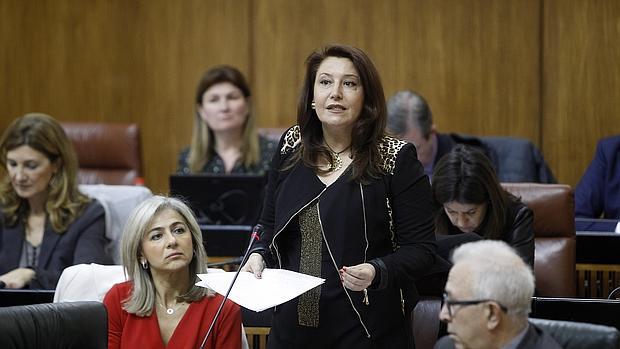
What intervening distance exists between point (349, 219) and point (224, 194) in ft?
6.35

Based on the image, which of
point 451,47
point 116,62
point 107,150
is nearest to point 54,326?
point 107,150

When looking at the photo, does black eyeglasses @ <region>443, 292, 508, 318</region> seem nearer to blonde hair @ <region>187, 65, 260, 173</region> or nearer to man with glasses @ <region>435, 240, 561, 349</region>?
man with glasses @ <region>435, 240, 561, 349</region>

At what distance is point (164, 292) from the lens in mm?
3281

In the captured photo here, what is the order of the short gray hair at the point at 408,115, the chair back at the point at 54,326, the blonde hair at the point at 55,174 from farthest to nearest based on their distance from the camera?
the short gray hair at the point at 408,115
the blonde hair at the point at 55,174
the chair back at the point at 54,326

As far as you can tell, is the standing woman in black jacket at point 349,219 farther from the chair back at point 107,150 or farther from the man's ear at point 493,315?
the chair back at point 107,150

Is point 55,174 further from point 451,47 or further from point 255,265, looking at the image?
point 451,47

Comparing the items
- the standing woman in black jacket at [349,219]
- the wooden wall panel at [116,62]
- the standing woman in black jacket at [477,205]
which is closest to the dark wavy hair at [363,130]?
the standing woman in black jacket at [349,219]

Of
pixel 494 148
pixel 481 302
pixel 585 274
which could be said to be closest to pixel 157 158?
pixel 494 148

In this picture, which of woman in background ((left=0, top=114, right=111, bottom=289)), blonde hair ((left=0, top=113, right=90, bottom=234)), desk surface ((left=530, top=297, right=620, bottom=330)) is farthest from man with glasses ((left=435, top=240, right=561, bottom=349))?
blonde hair ((left=0, top=113, right=90, bottom=234))

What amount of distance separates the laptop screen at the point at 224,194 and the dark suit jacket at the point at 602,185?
1.54m

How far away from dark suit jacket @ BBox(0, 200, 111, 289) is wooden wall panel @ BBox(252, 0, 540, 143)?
240 centimetres

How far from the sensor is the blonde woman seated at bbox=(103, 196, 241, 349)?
3152mm

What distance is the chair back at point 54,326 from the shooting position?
2547mm

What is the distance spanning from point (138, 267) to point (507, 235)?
1.23m
